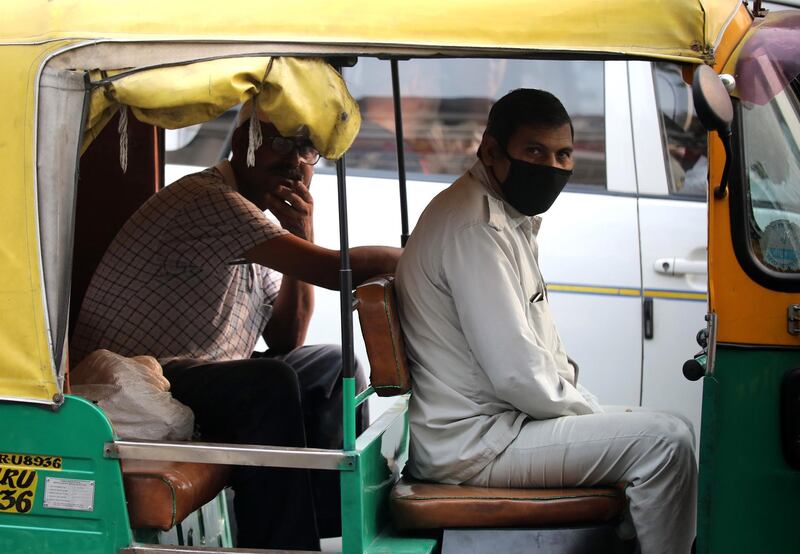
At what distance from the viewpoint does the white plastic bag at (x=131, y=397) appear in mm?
2598

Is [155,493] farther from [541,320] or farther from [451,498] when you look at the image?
[541,320]

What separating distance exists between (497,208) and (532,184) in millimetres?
121

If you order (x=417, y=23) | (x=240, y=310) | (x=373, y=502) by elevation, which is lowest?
(x=373, y=502)

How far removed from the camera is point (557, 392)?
266cm

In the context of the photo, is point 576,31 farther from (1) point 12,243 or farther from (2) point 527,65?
(2) point 527,65

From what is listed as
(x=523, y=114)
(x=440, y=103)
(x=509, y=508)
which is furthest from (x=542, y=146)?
(x=440, y=103)

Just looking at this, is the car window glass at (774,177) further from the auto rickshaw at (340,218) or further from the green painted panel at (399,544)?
the green painted panel at (399,544)

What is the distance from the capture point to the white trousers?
8.22 feet

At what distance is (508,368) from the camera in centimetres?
255

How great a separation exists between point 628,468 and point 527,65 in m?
2.97

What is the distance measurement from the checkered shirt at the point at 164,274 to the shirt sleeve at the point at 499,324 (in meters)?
0.84

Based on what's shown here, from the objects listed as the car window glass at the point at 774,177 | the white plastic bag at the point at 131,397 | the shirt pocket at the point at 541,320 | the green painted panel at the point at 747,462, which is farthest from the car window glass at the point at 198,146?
the green painted panel at the point at 747,462

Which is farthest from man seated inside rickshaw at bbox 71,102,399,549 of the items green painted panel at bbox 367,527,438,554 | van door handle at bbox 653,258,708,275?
van door handle at bbox 653,258,708,275

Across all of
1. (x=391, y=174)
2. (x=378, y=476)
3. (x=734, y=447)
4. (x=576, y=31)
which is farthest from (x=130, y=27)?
(x=391, y=174)
